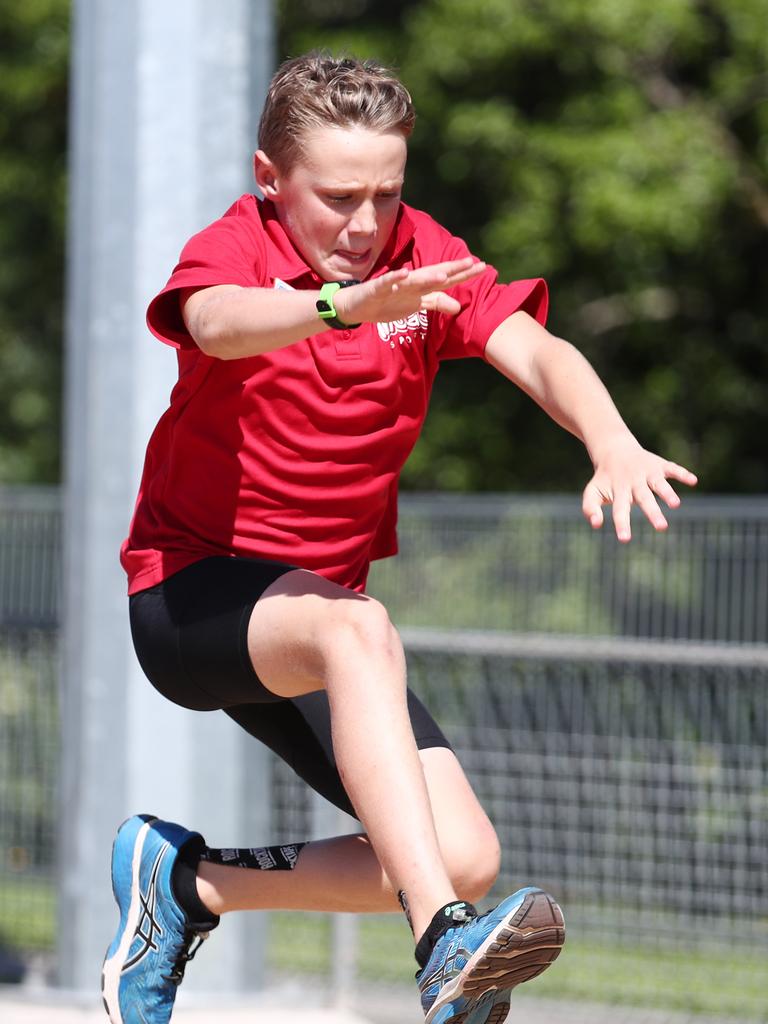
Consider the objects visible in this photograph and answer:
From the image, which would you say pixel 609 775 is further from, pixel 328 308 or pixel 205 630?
pixel 328 308

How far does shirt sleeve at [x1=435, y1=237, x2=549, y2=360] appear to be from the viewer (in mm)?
3266

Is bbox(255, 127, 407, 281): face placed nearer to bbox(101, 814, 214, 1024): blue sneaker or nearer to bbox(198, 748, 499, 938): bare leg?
bbox(198, 748, 499, 938): bare leg

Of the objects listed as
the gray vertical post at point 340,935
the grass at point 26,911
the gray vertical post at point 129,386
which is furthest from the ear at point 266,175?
the grass at point 26,911

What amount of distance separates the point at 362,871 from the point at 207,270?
4.33 ft

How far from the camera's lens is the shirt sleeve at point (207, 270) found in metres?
2.93

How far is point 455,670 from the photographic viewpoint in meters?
6.47

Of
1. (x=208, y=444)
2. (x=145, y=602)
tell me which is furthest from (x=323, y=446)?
(x=145, y=602)

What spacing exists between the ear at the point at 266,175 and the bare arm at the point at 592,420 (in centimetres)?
53

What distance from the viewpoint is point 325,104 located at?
3.02m

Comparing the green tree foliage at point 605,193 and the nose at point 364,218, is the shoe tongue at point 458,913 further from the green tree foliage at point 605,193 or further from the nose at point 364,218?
the green tree foliage at point 605,193

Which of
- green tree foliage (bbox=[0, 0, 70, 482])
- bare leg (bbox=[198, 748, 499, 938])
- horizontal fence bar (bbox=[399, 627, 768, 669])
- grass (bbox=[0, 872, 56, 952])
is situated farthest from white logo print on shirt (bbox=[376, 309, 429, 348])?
green tree foliage (bbox=[0, 0, 70, 482])

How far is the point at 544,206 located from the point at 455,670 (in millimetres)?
4786

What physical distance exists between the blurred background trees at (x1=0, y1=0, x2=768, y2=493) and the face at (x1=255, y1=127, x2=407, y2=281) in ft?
23.3

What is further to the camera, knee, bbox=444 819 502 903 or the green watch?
knee, bbox=444 819 502 903
